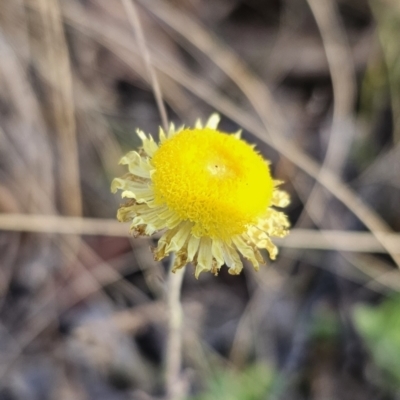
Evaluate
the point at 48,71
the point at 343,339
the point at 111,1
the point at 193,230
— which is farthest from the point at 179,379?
the point at 111,1

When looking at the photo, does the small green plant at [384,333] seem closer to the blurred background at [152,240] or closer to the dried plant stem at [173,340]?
the blurred background at [152,240]

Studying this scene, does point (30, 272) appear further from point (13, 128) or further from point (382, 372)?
point (382, 372)

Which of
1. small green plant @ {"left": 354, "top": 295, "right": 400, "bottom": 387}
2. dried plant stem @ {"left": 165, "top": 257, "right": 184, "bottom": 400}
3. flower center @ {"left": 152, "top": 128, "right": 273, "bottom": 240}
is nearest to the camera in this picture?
flower center @ {"left": 152, "top": 128, "right": 273, "bottom": 240}

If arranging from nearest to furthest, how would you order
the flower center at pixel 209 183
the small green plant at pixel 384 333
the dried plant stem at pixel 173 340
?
the flower center at pixel 209 183, the dried plant stem at pixel 173 340, the small green plant at pixel 384 333

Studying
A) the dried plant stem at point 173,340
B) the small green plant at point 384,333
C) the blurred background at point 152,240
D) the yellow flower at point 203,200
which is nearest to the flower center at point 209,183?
the yellow flower at point 203,200

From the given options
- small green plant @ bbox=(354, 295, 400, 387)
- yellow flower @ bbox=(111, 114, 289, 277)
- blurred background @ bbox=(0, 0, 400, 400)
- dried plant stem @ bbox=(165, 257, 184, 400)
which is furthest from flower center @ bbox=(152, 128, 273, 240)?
small green plant @ bbox=(354, 295, 400, 387)

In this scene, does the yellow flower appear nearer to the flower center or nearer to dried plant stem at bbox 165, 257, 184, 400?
the flower center
